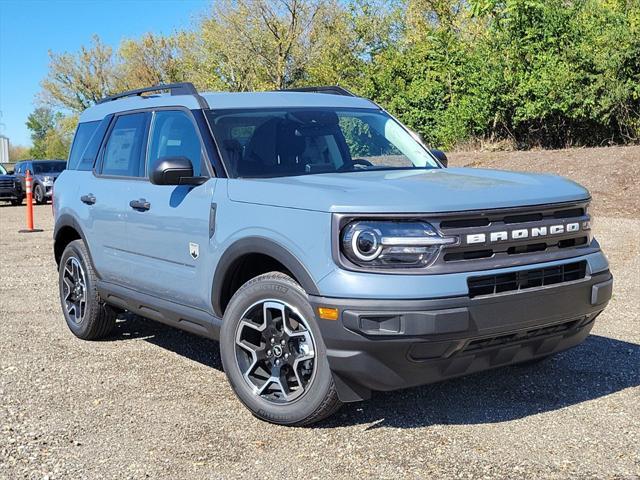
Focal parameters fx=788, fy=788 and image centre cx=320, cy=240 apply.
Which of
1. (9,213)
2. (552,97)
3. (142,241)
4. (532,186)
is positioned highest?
(552,97)

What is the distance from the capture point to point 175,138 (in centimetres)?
549

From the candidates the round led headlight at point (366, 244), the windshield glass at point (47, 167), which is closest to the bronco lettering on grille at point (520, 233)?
the round led headlight at point (366, 244)

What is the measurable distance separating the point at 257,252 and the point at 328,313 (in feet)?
2.34

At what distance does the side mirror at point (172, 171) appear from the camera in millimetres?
4840

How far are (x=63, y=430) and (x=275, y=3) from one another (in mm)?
36286

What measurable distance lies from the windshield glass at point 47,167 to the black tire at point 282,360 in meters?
26.5

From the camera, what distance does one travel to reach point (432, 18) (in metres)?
40.3

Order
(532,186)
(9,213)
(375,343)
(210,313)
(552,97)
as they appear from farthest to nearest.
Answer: (9,213) → (552,97) → (210,313) → (532,186) → (375,343)

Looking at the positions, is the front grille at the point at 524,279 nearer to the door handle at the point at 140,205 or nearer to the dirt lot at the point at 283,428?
the dirt lot at the point at 283,428

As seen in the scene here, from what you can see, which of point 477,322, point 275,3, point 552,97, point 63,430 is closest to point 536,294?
point 477,322

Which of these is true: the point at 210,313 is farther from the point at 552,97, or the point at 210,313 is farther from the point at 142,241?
the point at 552,97

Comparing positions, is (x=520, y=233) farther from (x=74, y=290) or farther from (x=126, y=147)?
(x=74, y=290)

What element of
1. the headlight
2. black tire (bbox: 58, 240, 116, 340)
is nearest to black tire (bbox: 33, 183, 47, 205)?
black tire (bbox: 58, 240, 116, 340)

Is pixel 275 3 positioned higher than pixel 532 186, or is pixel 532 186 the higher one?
pixel 275 3
